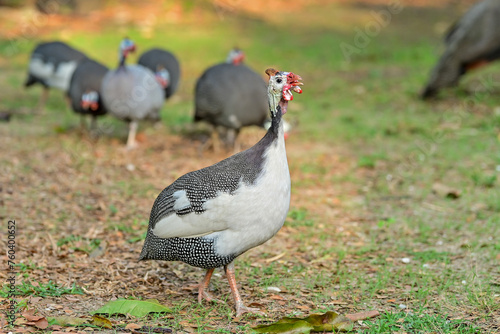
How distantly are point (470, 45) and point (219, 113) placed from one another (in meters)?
3.86

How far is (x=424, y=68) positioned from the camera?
10984 millimetres

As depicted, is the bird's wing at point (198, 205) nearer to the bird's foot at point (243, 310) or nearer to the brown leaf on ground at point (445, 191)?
the bird's foot at point (243, 310)

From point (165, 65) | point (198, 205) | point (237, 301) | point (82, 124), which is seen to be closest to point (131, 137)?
point (82, 124)

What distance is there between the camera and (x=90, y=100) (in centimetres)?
725

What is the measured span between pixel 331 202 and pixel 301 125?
2626 millimetres

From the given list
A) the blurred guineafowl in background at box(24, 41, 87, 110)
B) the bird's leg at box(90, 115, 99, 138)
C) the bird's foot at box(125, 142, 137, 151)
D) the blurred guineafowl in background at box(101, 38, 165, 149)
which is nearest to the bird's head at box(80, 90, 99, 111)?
the blurred guineafowl in background at box(101, 38, 165, 149)

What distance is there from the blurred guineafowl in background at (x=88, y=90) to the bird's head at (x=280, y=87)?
4.18 m

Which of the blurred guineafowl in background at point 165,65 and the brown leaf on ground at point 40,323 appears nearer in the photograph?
the brown leaf on ground at point 40,323

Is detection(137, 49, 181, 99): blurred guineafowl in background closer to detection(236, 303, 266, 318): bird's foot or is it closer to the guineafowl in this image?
the guineafowl

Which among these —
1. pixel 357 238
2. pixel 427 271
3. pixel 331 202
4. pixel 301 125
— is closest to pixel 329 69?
pixel 301 125

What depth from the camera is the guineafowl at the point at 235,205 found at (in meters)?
3.42

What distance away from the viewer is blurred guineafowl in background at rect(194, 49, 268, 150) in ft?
22.0

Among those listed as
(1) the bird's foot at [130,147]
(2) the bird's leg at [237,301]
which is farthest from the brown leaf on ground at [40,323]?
(1) the bird's foot at [130,147]

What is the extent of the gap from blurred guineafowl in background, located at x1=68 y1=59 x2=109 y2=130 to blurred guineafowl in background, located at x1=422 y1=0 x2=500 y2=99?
439 centimetres
